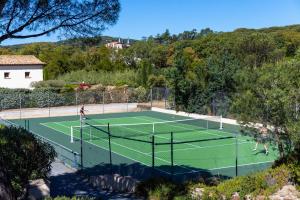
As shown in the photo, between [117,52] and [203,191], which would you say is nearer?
[203,191]

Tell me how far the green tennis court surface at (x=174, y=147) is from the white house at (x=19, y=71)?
60.5 feet

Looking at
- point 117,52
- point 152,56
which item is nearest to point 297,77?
point 152,56

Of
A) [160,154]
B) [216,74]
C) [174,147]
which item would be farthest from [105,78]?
[160,154]

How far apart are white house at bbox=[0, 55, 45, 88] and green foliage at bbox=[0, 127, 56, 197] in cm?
4131

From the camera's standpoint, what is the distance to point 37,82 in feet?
175

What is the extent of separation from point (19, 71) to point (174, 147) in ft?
107

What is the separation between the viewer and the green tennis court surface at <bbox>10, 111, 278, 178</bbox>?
20.9 m

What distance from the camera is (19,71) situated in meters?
54.4

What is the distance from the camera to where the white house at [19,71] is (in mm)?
53719

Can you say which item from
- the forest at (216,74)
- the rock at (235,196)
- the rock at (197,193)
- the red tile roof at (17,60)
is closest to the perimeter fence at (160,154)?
the forest at (216,74)

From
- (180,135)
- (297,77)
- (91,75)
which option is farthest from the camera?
(91,75)

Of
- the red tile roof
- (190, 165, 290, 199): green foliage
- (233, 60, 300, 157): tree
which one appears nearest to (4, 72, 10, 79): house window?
the red tile roof

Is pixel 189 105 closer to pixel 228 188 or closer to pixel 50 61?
pixel 228 188

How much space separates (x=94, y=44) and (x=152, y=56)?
7433 centimetres
